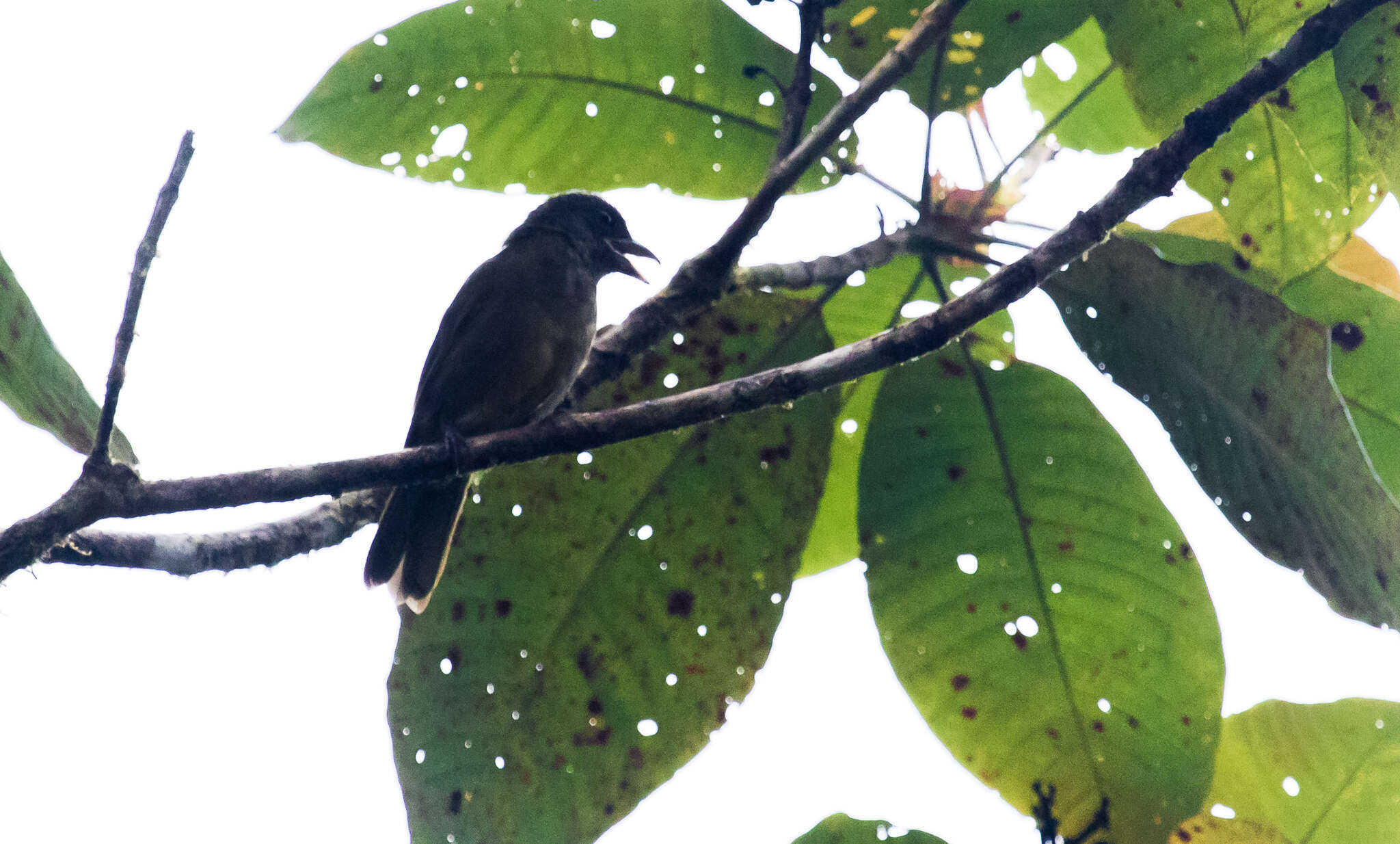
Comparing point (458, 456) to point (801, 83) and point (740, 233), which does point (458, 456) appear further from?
point (801, 83)

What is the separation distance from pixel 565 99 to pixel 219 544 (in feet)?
5.32

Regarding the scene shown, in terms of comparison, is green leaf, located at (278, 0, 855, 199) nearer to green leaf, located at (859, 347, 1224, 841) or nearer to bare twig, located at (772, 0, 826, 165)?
bare twig, located at (772, 0, 826, 165)

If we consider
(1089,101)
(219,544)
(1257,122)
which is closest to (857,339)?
(1089,101)

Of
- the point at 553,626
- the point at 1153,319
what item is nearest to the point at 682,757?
the point at 553,626

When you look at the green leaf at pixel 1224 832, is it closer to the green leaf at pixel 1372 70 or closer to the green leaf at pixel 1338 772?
the green leaf at pixel 1338 772

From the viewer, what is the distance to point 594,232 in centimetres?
399

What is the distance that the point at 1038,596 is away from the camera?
2760mm

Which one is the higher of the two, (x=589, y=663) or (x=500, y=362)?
(x=500, y=362)

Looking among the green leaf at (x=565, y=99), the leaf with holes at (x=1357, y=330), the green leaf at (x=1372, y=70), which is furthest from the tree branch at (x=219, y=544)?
the green leaf at (x=1372, y=70)

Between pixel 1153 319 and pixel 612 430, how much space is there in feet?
4.38

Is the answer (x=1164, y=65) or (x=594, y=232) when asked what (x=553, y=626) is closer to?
(x=594, y=232)

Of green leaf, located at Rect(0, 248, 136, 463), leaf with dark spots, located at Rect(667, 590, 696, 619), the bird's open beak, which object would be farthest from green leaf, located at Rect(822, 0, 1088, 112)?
green leaf, located at Rect(0, 248, 136, 463)

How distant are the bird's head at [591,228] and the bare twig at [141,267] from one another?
211 centimetres

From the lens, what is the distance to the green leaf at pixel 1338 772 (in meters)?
2.58
